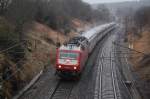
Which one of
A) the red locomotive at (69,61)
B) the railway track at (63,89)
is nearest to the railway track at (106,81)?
the railway track at (63,89)

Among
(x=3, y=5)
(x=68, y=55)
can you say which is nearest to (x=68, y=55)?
(x=68, y=55)

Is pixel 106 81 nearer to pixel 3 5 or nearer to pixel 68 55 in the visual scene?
pixel 68 55

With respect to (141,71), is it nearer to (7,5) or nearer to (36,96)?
(36,96)

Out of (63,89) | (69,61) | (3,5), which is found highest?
(3,5)

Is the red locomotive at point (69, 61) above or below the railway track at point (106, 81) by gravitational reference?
above

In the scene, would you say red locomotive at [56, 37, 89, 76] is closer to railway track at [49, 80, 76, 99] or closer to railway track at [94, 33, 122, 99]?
railway track at [49, 80, 76, 99]

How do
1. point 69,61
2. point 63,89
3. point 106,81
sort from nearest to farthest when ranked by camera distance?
point 63,89
point 69,61
point 106,81

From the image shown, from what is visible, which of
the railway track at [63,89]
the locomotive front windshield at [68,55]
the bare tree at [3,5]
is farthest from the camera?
the bare tree at [3,5]

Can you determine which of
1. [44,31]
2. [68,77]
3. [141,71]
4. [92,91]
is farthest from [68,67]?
[44,31]

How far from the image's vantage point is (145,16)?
230ft

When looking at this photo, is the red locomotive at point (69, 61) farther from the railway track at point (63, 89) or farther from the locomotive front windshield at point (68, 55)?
the railway track at point (63, 89)

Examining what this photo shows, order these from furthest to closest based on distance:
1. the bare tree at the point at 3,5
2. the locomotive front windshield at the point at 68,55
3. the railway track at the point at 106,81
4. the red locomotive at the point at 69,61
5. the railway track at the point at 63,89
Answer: the bare tree at the point at 3,5, the locomotive front windshield at the point at 68,55, the red locomotive at the point at 69,61, the railway track at the point at 106,81, the railway track at the point at 63,89

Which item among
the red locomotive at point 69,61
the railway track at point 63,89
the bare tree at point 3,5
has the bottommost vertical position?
the railway track at point 63,89

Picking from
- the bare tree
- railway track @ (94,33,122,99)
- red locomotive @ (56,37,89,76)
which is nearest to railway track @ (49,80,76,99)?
red locomotive @ (56,37,89,76)
